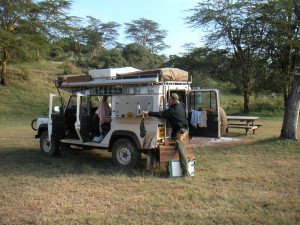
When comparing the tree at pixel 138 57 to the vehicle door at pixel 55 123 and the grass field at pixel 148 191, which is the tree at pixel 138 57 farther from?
the grass field at pixel 148 191

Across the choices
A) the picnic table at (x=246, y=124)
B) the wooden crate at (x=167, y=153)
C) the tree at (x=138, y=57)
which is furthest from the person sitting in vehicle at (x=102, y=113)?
the tree at (x=138, y=57)

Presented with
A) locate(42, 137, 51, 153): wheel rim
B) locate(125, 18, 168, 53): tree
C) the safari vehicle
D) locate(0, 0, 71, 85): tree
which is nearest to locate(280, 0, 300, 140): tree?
the safari vehicle

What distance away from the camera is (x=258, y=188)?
6.54 meters

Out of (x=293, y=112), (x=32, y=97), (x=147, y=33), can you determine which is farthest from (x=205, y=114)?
(x=147, y=33)

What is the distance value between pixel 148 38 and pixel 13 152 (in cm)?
4807

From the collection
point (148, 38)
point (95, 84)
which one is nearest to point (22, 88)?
point (95, 84)

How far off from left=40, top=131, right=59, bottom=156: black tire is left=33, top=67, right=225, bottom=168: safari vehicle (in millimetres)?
37

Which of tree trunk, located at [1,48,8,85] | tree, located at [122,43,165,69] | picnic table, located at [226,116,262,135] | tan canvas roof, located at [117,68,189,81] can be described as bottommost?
picnic table, located at [226,116,262,135]

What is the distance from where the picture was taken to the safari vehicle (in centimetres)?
787

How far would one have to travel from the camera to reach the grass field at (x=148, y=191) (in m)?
5.04

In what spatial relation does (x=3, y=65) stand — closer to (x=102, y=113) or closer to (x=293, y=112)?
(x=102, y=113)

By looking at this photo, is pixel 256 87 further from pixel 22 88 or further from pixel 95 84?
pixel 95 84

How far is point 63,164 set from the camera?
28.6 ft

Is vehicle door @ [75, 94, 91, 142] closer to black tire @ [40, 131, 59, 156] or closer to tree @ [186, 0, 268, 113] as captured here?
black tire @ [40, 131, 59, 156]
